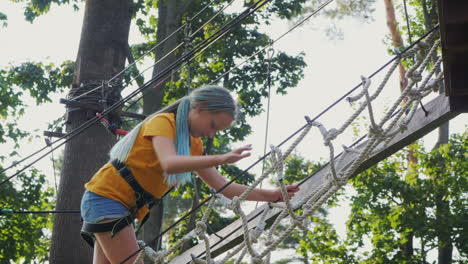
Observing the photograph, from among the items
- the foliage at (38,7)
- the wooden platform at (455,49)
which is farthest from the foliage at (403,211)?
the wooden platform at (455,49)

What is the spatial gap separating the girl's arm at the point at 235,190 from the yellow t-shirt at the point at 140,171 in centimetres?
24

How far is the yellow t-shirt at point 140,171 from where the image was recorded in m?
2.25

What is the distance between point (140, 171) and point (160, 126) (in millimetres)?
196

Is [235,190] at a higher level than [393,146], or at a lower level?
lower

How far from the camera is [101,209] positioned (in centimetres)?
227

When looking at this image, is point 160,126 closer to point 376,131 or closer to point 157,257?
point 157,257

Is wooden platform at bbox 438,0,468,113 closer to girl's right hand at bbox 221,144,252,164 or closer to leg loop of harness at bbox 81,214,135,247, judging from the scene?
girl's right hand at bbox 221,144,252,164

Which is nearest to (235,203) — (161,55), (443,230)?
(161,55)

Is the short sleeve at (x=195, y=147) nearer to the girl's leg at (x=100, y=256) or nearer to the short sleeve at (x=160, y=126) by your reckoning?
the short sleeve at (x=160, y=126)

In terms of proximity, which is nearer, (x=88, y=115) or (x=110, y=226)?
(x=110, y=226)

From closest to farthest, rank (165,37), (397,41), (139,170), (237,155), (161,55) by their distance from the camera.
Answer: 1. (237,155)
2. (139,170)
3. (161,55)
4. (165,37)
5. (397,41)

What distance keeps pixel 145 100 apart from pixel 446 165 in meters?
4.74

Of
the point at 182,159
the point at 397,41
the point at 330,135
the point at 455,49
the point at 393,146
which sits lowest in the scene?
the point at 182,159

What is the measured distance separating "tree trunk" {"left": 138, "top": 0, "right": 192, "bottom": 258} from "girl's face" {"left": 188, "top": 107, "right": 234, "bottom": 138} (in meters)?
5.92
